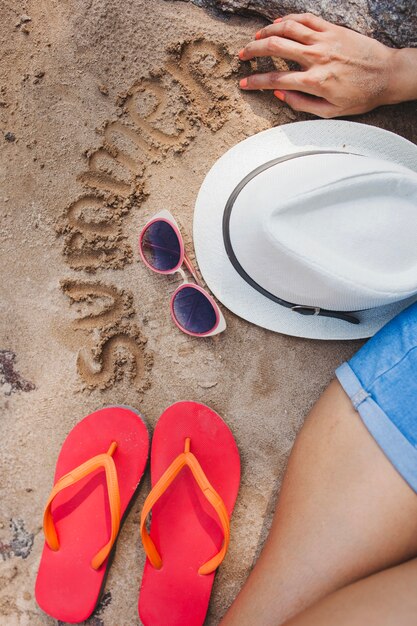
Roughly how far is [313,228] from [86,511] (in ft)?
3.35

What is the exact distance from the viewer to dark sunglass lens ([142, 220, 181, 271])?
4.25 feet

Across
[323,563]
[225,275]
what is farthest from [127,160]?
[323,563]

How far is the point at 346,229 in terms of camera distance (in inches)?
39.7

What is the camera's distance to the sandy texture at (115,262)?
1.29 meters

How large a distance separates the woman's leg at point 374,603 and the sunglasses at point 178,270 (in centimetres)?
69

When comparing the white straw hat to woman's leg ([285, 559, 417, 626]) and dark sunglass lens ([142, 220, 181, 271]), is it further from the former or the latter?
woman's leg ([285, 559, 417, 626])

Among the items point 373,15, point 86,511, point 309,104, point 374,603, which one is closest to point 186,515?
point 86,511

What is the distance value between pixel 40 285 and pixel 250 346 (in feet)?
2.02

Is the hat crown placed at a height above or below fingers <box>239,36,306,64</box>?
below

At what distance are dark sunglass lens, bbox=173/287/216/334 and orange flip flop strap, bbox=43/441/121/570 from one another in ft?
1.41

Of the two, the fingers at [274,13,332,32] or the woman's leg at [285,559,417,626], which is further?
the fingers at [274,13,332,32]

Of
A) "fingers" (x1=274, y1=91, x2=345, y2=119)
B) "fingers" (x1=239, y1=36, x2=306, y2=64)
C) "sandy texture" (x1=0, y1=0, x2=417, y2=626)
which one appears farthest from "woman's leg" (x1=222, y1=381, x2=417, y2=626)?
"fingers" (x1=239, y1=36, x2=306, y2=64)

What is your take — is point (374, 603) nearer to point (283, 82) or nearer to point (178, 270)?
point (178, 270)

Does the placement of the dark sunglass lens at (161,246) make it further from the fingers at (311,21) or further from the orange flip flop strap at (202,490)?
the fingers at (311,21)
